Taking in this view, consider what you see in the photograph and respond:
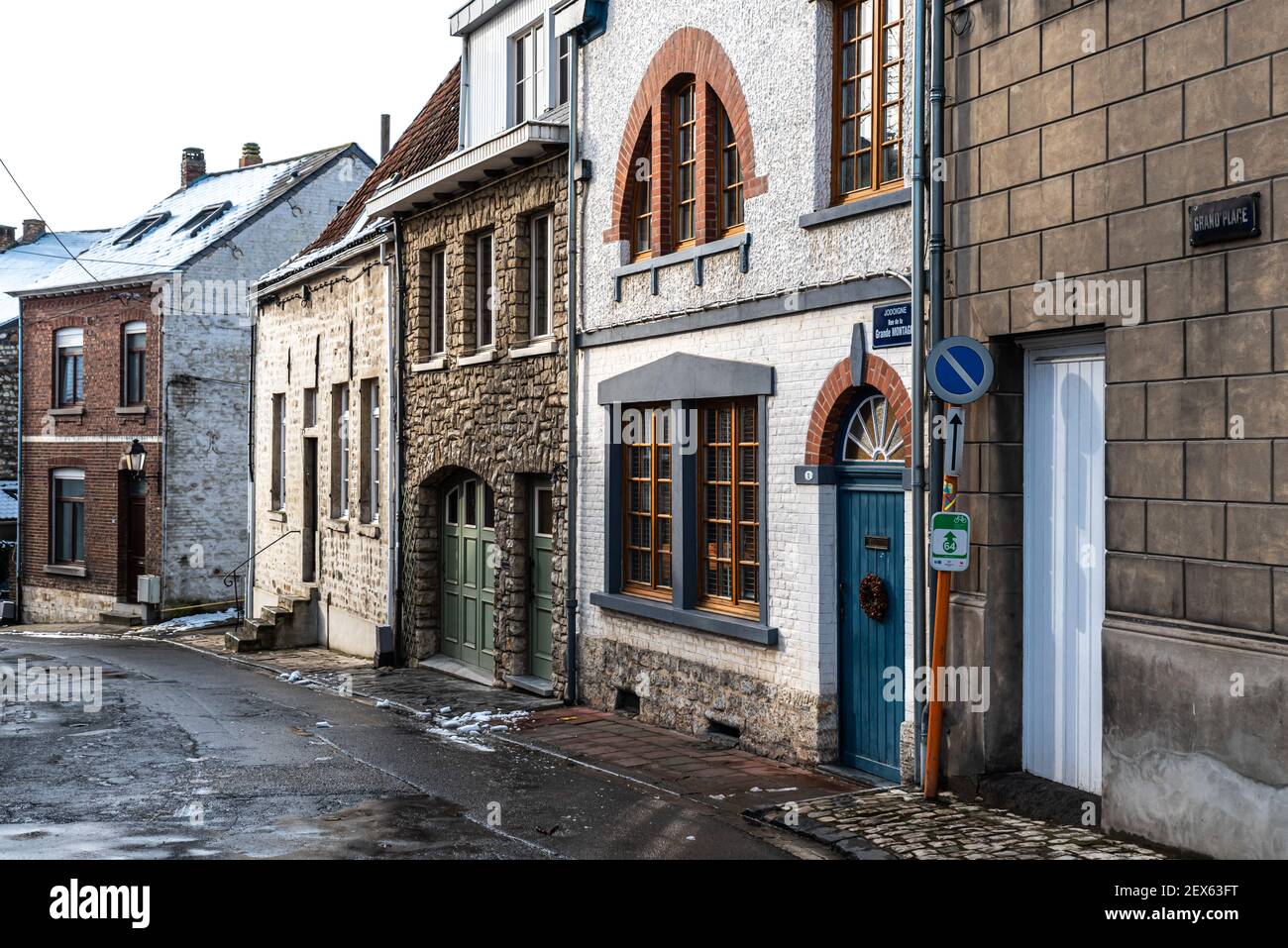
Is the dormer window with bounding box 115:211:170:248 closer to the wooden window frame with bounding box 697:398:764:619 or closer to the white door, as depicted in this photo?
the wooden window frame with bounding box 697:398:764:619

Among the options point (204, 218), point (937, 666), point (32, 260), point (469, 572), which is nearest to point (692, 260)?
point (937, 666)

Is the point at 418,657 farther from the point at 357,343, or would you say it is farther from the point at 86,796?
the point at 86,796

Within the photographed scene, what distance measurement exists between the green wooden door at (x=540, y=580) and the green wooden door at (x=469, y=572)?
1.10 m

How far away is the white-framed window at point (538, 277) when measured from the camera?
51.0 feet

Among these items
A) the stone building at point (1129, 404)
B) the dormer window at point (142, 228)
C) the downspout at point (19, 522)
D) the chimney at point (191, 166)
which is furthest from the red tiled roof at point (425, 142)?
the chimney at point (191, 166)

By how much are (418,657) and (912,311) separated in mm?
10704

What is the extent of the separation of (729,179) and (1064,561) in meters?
4.95

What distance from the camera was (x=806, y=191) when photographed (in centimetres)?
1057

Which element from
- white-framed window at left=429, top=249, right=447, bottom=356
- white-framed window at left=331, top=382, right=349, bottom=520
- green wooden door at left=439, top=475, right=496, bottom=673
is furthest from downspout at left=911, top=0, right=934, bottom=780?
white-framed window at left=331, top=382, right=349, bottom=520

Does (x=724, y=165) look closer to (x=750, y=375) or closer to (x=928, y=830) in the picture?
(x=750, y=375)

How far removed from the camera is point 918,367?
30.3ft

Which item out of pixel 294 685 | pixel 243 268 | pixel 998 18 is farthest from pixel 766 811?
pixel 243 268

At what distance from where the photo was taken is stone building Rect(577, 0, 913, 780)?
9961 mm

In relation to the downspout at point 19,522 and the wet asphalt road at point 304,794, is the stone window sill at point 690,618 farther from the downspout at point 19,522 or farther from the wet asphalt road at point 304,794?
the downspout at point 19,522
